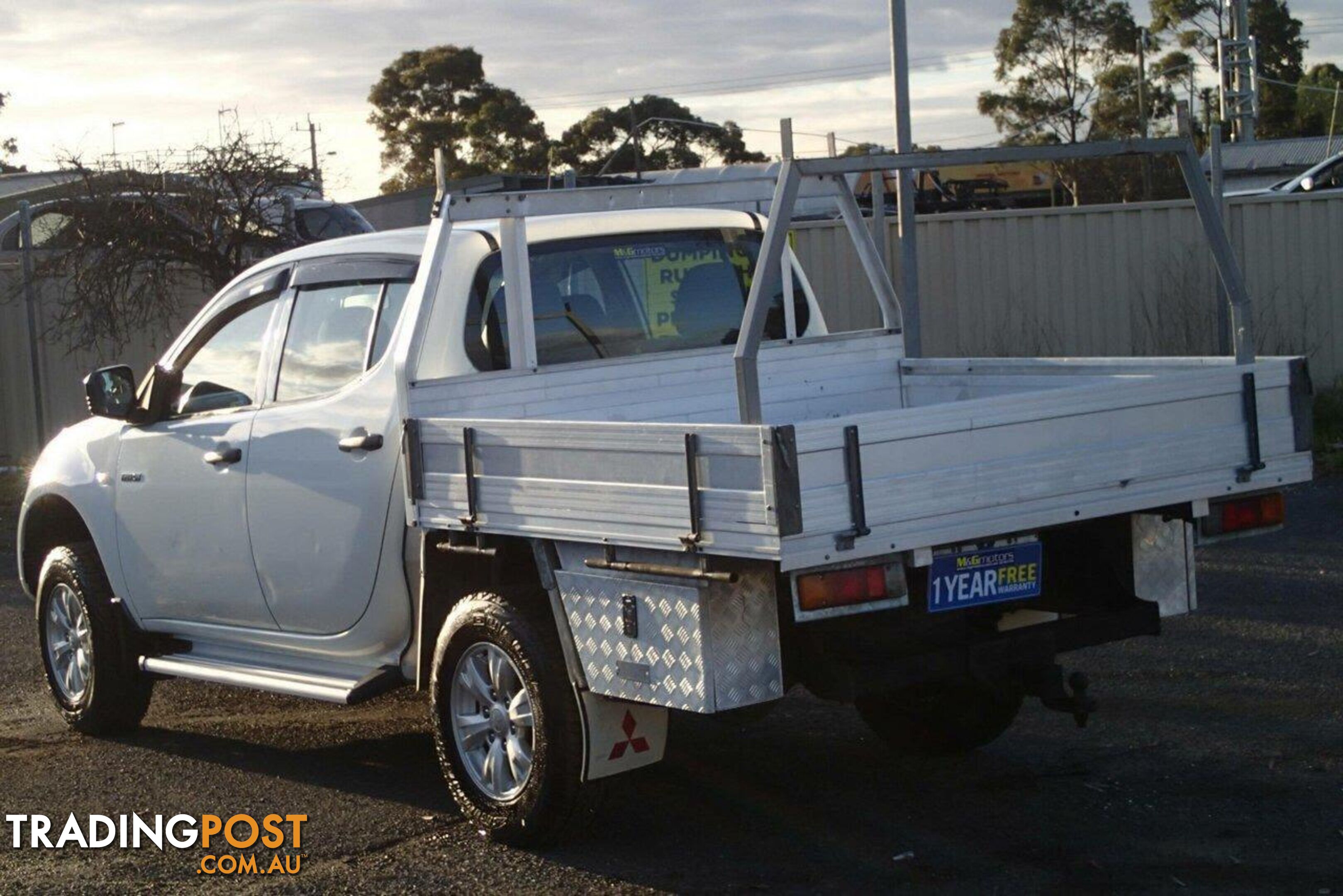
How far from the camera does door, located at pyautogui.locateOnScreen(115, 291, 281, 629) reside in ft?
21.7

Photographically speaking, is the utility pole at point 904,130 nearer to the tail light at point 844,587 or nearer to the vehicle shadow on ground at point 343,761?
the vehicle shadow on ground at point 343,761

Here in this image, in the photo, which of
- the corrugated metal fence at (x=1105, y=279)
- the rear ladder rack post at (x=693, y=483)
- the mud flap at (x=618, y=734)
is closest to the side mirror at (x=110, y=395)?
the mud flap at (x=618, y=734)

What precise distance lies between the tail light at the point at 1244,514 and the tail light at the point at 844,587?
1313mm

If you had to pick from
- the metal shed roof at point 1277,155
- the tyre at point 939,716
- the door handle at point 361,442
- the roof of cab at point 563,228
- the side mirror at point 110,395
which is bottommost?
the tyre at point 939,716

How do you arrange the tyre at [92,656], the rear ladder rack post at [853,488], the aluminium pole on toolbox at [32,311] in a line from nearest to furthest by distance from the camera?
the rear ladder rack post at [853,488] → the tyre at [92,656] → the aluminium pole on toolbox at [32,311]

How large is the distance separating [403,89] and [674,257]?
172 ft

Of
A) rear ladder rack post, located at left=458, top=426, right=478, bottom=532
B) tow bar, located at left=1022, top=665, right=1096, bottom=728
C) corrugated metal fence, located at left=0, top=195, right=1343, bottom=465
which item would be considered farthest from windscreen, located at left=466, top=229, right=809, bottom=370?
corrugated metal fence, located at left=0, top=195, right=1343, bottom=465

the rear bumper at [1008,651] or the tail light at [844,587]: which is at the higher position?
the tail light at [844,587]

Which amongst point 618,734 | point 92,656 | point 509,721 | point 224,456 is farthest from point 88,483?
point 618,734

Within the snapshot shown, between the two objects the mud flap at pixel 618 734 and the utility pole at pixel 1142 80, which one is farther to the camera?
the utility pole at pixel 1142 80

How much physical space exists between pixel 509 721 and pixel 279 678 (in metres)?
1.36

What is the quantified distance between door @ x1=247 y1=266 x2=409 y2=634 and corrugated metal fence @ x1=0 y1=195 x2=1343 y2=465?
431 inches

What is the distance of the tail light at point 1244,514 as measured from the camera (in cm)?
545

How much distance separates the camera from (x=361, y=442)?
5.96 meters
